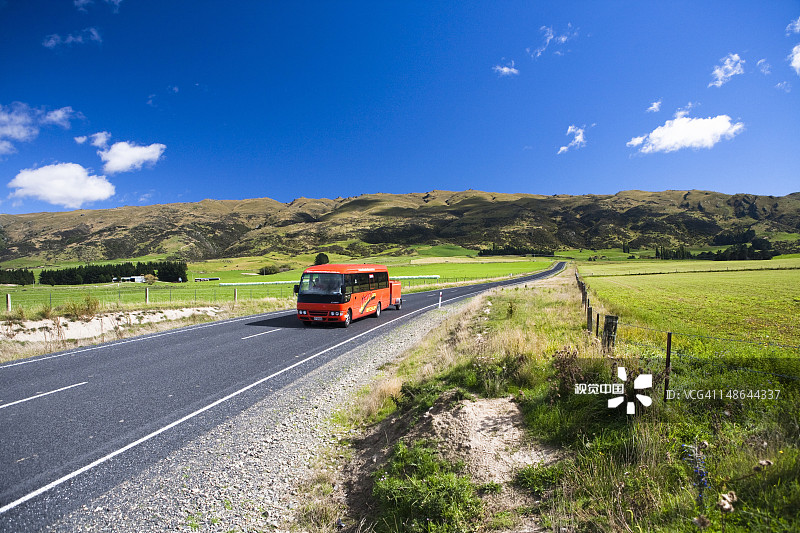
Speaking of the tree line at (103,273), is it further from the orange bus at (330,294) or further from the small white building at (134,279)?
the orange bus at (330,294)

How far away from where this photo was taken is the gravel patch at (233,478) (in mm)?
4227

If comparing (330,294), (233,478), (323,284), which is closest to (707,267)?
(330,294)

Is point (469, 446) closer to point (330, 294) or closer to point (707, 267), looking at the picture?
point (330, 294)

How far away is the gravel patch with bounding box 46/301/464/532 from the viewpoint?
4.23 meters

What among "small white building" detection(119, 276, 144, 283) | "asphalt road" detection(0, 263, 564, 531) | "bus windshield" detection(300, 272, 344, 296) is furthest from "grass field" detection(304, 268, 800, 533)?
"small white building" detection(119, 276, 144, 283)

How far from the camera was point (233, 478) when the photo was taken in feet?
16.7

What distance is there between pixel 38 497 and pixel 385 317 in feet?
60.6

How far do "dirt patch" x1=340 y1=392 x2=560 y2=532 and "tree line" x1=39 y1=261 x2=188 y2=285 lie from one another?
96627mm

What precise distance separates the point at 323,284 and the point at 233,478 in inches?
535

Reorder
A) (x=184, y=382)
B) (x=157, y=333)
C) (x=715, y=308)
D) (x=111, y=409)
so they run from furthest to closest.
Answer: (x=715, y=308) < (x=157, y=333) < (x=184, y=382) < (x=111, y=409)

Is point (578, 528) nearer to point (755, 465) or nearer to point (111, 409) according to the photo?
point (755, 465)

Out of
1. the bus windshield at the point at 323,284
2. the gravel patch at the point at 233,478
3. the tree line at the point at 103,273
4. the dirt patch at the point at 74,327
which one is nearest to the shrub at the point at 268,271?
the tree line at the point at 103,273

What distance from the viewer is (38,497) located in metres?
4.56

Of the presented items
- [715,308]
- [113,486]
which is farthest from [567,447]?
[715,308]
